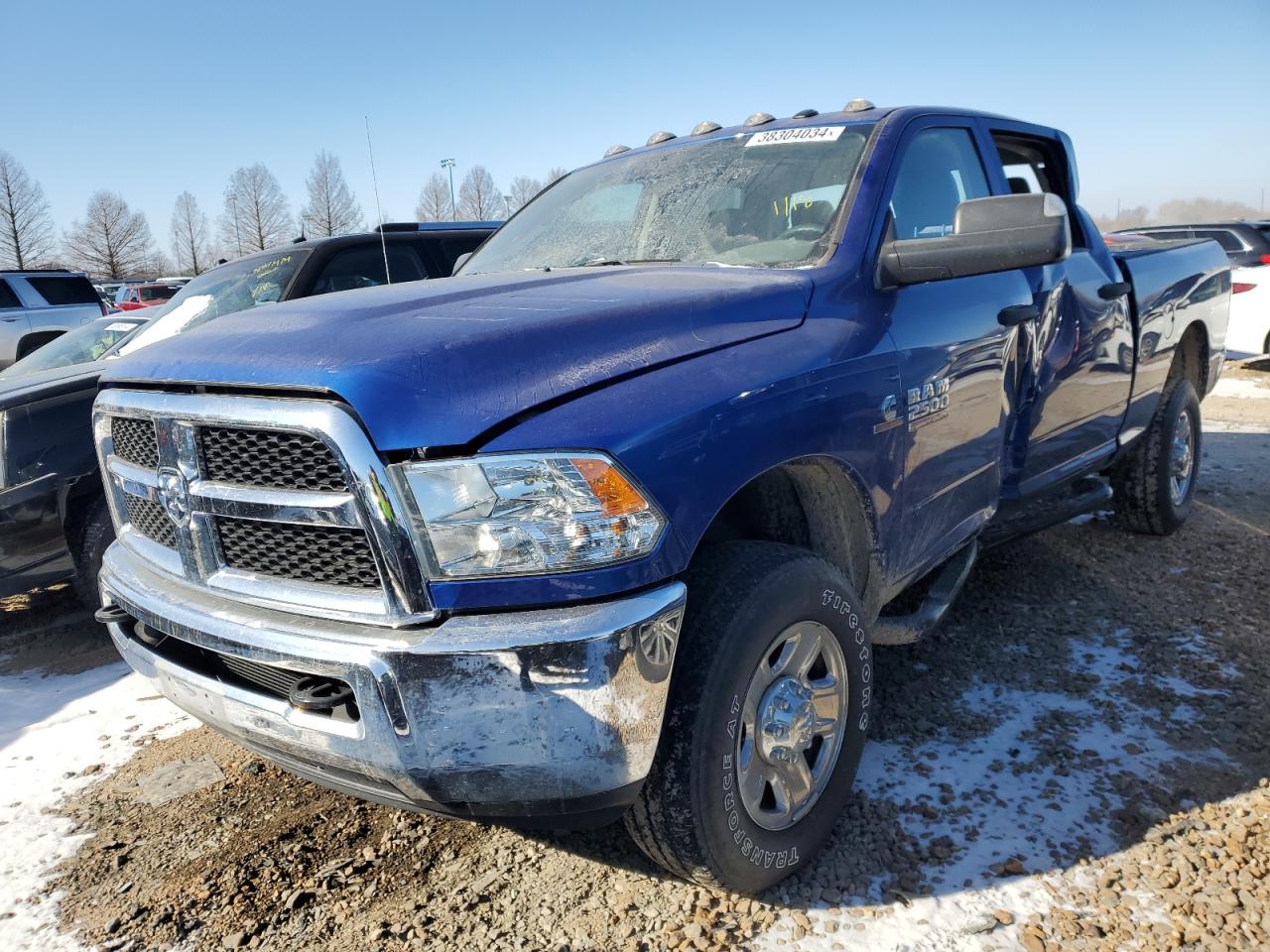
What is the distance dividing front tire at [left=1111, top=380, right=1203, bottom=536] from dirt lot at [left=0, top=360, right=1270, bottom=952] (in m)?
1.32

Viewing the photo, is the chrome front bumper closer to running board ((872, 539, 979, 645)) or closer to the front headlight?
the front headlight

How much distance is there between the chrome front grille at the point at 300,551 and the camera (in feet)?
5.94

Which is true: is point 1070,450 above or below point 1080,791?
above

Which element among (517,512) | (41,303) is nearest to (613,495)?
(517,512)

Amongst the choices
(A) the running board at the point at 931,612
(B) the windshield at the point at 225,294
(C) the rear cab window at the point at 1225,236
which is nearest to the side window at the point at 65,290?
(B) the windshield at the point at 225,294

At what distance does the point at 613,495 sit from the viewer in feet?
5.66

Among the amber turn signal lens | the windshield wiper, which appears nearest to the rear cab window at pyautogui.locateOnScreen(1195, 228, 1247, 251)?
the windshield wiper

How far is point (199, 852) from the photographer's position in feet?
8.21

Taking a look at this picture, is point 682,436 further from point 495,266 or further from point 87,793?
point 87,793

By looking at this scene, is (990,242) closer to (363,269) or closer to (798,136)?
(798,136)

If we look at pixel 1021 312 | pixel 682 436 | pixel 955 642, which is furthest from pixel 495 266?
pixel 955 642

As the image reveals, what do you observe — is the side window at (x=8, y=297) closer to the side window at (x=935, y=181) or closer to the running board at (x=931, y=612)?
the side window at (x=935, y=181)

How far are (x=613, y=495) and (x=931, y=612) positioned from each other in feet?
5.23

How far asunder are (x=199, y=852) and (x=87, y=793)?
66 centimetres
